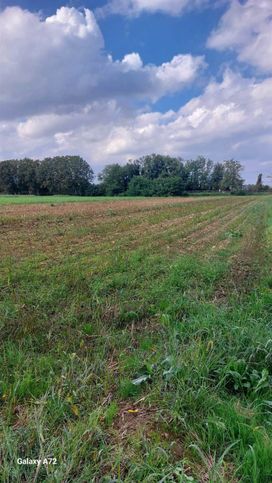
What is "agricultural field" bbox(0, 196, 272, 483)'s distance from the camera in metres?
2.23

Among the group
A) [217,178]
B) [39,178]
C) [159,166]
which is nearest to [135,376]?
[39,178]

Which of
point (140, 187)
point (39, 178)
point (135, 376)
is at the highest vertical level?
point (39, 178)

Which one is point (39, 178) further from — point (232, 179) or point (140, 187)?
point (232, 179)

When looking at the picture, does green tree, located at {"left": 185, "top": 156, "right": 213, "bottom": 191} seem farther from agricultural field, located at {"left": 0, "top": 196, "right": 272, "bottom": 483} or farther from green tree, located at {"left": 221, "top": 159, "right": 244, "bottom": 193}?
agricultural field, located at {"left": 0, "top": 196, "right": 272, "bottom": 483}

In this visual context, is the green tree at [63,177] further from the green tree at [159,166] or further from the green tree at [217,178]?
the green tree at [217,178]

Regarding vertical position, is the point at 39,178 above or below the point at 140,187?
above

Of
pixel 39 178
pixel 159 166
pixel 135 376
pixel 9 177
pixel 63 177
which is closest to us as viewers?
pixel 135 376

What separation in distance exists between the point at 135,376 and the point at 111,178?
9864cm

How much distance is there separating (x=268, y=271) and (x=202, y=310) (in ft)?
10.3

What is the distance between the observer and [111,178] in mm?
99438

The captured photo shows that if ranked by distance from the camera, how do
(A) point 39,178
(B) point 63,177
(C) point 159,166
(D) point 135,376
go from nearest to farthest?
(D) point 135,376
(A) point 39,178
(B) point 63,177
(C) point 159,166

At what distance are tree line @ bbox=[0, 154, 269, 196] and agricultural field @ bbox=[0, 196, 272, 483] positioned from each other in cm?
8488

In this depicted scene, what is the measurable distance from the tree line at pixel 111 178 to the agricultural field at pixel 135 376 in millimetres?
84880

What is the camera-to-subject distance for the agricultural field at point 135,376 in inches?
87.7
